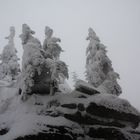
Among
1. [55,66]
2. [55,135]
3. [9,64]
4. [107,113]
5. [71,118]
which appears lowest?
[55,135]

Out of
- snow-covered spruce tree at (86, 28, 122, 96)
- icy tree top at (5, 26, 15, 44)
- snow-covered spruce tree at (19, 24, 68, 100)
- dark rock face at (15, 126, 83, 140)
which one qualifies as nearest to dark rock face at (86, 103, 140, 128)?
dark rock face at (15, 126, 83, 140)

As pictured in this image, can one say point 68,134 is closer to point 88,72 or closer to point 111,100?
point 111,100

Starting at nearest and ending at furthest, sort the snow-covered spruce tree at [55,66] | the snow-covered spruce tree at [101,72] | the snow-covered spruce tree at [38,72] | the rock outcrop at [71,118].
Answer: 1. the rock outcrop at [71,118]
2. the snow-covered spruce tree at [38,72]
3. the snow-covered spruce tree at [55,66]
4. the snow-covered spruce tree at [101,72]

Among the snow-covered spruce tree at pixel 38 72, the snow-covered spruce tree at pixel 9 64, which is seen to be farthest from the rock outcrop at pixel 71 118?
the snow-covered spruce tree at pixel 9 64

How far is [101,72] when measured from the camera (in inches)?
1135

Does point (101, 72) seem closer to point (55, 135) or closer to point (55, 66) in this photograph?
point (55, 66)

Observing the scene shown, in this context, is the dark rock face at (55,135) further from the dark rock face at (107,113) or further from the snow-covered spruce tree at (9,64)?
the snow-covered spruce tree at (9,64)

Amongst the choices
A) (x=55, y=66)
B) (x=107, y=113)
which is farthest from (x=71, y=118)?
(x=55, y=66)

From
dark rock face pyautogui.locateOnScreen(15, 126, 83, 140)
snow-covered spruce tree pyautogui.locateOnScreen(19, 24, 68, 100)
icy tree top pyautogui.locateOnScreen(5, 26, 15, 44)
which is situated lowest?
dark rock face pyautogui.locateOnScreen(15, 126, 83, 140)

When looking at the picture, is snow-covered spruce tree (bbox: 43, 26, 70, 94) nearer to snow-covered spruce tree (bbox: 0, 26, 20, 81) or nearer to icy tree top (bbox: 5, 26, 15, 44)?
snow-covered spruce tree (bbox: 0, 26, 20, 81)

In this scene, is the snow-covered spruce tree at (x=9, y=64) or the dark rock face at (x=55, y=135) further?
the snow-covered spruce tree at (x=9, y=64)

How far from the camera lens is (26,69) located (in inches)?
744

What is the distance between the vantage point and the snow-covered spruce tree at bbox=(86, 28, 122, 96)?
1082 inches

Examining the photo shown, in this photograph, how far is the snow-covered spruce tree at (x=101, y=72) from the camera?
2748cm
